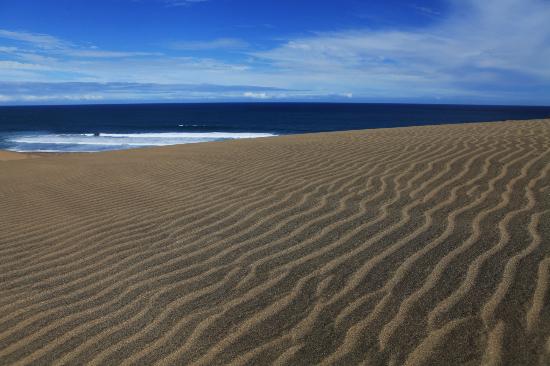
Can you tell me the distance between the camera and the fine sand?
2.60 metres

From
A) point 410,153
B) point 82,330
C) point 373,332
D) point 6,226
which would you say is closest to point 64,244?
point 6,226

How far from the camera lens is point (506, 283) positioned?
9.91 feet

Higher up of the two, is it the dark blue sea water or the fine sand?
the fine sand

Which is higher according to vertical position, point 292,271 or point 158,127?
point 292,271

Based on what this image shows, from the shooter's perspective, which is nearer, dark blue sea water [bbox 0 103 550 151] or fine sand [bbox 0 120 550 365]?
fine sand [bbox 0 120 550 365]

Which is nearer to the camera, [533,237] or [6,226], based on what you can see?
[533,237]

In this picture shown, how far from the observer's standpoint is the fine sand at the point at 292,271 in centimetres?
260

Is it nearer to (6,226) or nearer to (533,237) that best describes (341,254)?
(533,237)

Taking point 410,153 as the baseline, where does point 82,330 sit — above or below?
below

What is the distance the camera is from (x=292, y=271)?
3.50 metres

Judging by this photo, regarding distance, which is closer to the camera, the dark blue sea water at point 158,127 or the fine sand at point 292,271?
the fine sand at point 292,271

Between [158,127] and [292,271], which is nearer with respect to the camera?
[292,271]

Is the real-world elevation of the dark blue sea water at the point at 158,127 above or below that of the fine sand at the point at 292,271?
below

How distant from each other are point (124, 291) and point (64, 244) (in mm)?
1472
